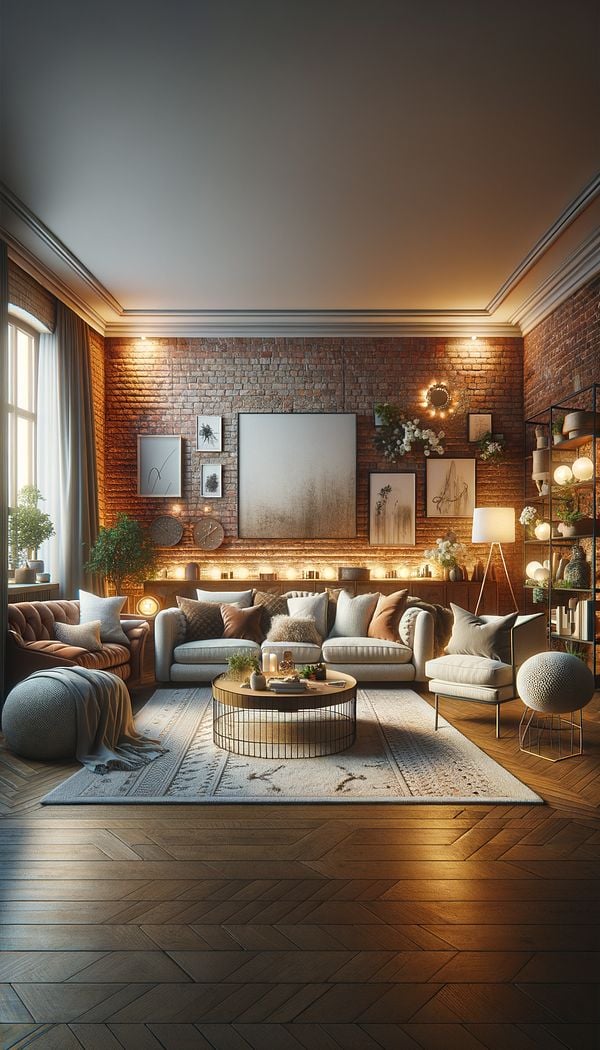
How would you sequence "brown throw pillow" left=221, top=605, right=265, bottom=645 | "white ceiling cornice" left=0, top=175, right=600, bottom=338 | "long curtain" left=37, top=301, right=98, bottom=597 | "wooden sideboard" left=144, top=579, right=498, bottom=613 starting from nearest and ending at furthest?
1. "white ceiling cornice" left=0, top=175, right=600, bottom=338
2. "brown throw pillow" left=221, top=605, right=265, bottom=645
3. "long curtain" left=37, top=301, right=98, bottom=597
4. "wooden sideboard" left=144, top=579, right=498, bottom=613

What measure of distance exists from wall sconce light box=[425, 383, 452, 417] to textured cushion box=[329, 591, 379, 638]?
2598 mm

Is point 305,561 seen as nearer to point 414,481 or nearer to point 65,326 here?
point 414,481

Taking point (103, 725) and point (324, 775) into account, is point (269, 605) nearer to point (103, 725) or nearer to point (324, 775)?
point (103, 725)

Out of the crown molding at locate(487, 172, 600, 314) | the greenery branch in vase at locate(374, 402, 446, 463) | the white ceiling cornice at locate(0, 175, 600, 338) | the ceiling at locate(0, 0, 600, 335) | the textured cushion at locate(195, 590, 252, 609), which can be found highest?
the ceiling at locate(0, 0, 600, 335)

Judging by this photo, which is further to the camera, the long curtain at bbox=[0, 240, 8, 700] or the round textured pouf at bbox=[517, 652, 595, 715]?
the long curtain at bbox=[0, 240, 8, 700]

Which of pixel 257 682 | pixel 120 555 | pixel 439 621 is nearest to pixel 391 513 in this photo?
pixel 439 621

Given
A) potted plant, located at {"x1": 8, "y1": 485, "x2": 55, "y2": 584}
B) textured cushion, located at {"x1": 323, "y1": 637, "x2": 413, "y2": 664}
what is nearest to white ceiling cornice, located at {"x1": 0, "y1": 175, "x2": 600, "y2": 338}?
potted plant, located at {"x1": 8, "y1": 485, "x2": 55, "y2": 584}

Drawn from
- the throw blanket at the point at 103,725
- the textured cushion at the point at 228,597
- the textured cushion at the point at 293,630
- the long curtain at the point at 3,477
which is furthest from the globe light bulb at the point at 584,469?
the long curtain at the point at 3,477

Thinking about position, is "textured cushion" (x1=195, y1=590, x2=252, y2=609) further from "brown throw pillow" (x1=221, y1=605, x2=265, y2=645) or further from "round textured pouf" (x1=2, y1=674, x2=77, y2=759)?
"round textured pouf" (x1=2, y1=674, x2=77, y2=759)

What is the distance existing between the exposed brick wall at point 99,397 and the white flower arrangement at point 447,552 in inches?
153

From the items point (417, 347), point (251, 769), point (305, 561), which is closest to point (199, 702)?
point (251, 769)

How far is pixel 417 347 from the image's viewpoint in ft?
27.4

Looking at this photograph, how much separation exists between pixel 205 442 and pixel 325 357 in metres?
1.74

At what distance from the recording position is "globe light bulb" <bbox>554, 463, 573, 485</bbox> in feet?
21.8
